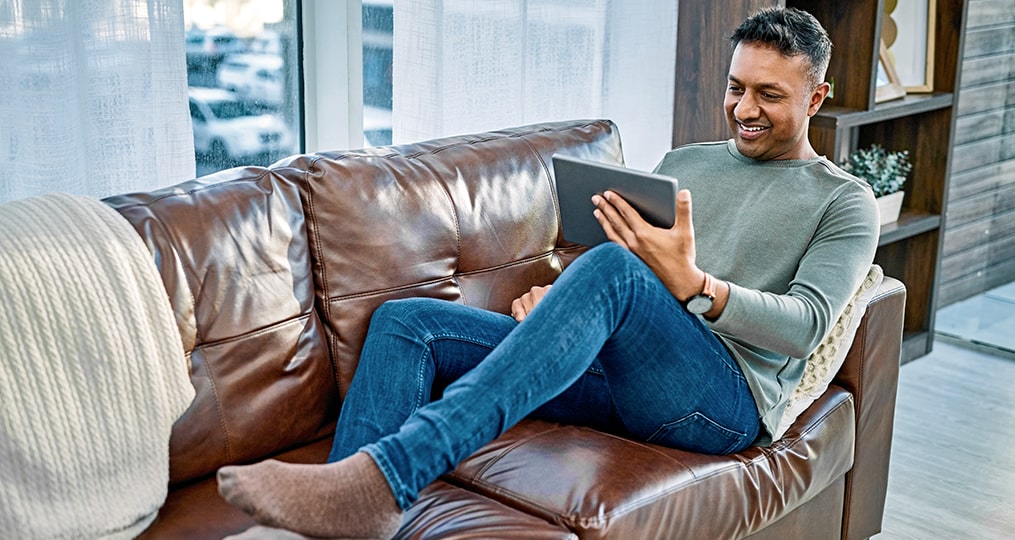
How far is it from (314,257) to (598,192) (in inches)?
20.1

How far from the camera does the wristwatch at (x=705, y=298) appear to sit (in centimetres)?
179

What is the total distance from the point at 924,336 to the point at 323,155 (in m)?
2.28

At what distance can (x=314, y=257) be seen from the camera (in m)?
1.95

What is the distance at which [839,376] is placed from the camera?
7.30ft

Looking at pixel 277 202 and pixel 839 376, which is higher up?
pixel 277 202

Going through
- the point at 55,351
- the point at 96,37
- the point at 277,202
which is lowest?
the point at 55,351

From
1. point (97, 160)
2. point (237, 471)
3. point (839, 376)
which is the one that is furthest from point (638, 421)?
point (97, 160)

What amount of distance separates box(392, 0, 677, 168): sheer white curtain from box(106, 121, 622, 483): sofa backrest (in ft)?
1.49

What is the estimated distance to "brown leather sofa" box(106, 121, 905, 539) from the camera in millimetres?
1715

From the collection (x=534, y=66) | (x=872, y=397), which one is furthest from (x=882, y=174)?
(x=872, y=397)

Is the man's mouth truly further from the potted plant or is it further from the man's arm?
the potted plant

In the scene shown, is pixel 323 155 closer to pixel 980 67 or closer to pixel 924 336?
pixel 924 336

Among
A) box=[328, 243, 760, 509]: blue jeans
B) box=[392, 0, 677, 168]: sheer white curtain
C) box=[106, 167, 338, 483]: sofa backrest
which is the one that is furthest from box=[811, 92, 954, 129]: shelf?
box=[106, 167, 338, 483]: sofa backrest

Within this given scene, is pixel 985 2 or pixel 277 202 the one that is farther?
pixel 985 2
